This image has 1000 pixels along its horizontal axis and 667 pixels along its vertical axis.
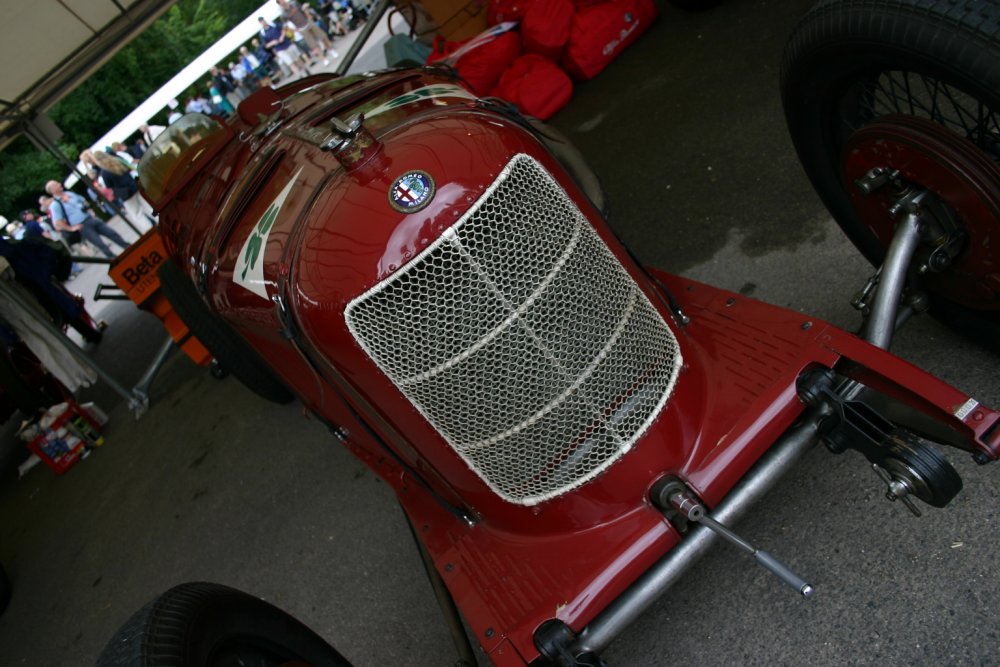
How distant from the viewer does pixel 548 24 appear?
16.7 ft

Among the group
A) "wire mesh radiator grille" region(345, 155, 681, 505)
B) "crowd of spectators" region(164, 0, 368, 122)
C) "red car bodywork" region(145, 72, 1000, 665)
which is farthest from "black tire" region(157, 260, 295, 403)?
"crowd of spectators" region(164, 0, 368, 122)

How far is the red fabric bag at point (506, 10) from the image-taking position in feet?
17.5

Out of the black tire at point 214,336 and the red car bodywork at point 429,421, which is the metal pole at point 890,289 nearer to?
the red car bodywork at point 429,421

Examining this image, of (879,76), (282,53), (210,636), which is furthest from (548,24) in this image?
(282,53)

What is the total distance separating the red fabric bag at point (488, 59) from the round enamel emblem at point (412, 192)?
3747mm

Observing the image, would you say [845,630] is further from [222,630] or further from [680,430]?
[222,630]

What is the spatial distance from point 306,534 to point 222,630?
57.6 inches

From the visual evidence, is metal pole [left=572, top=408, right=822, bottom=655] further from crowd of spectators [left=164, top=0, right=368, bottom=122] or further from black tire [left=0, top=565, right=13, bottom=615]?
crowd of spectators [left=164, top=0, right=368, bottom=122]

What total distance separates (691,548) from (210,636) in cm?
123

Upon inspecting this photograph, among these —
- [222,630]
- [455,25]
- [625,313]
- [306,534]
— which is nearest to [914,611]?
[625,313]

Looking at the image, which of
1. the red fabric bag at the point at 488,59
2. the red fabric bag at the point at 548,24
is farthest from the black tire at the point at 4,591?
the red fabric bag at the point at 548,24

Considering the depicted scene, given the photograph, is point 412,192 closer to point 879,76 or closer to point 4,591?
point 879,76

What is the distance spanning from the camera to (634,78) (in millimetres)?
5035

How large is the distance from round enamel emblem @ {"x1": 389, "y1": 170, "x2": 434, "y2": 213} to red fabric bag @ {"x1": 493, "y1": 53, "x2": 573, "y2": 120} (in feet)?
12.0
